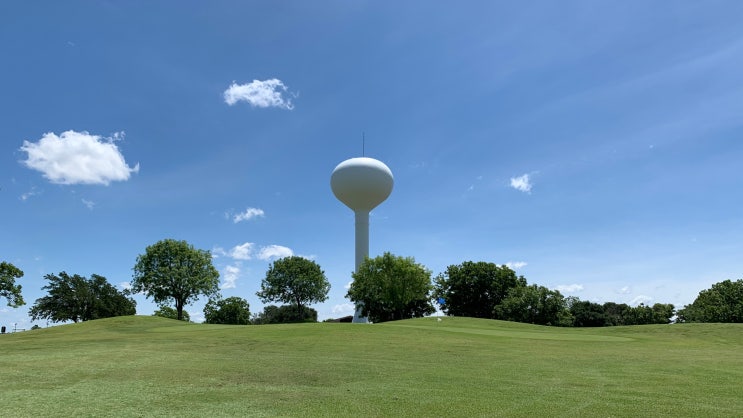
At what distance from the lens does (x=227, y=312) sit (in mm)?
71375

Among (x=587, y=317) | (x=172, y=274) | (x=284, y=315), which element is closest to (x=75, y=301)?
(x=172, y=274)

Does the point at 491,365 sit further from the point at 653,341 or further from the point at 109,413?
the point at 653,341

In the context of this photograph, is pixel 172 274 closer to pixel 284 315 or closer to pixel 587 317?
pixel 284 315

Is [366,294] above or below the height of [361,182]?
below

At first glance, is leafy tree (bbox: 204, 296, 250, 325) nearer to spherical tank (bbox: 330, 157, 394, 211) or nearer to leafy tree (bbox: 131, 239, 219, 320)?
leafy tree (bbox: 131, 239, 219, 320)

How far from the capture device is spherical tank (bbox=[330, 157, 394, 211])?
60.8 meters

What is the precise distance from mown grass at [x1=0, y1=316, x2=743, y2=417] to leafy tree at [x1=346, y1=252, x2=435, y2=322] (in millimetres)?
32579

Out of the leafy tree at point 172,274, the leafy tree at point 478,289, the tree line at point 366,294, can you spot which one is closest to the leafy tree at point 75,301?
the tree line at point 366,294

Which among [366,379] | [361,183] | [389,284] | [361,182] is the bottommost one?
[366,379]

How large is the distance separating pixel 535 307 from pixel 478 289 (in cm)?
986

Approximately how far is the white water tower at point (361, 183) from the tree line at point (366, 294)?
8.57m

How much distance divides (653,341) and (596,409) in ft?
66.9

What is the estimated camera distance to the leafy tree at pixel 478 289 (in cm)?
7075

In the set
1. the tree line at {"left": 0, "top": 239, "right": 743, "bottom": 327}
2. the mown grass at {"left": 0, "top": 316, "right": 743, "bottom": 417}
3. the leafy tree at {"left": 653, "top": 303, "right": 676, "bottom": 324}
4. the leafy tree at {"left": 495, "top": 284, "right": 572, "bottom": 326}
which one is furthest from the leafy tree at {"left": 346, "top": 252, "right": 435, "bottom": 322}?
the leafy tree at {"left": 653, "top": 303, "right": 676, "bottom": 324}
